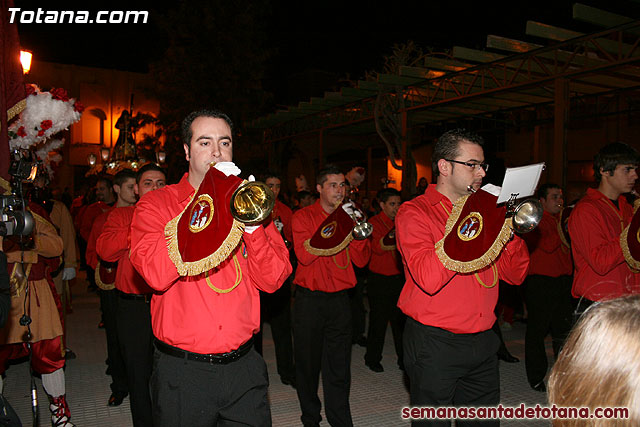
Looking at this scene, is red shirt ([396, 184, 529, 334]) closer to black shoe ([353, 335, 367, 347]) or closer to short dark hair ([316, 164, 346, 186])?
short dark hair ([316, 164, 346, 186])

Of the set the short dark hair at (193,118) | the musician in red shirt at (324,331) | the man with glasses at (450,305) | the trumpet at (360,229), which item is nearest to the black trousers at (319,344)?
the musician in red shirt at (324,331)

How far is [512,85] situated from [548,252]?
529cm

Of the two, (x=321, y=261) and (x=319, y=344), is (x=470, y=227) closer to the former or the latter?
(x=321, y=261)

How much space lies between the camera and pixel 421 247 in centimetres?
295

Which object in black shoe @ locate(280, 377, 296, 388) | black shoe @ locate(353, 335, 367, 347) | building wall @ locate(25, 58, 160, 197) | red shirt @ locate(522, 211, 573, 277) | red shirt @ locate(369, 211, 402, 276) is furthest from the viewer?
building wall @ locate(25, 58, 160, 197)

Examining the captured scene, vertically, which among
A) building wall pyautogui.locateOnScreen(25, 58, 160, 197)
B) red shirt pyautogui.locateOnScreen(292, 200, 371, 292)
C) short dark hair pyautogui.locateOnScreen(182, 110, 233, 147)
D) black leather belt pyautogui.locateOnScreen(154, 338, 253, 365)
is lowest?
black leather belt pyautogui.locateOnScreen(154, 338, 253, 365)

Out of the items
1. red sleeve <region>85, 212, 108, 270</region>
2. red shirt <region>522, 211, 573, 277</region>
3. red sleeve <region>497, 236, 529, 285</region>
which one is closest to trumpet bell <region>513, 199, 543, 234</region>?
red sleeve <region>497, 236, 529, 285</region>

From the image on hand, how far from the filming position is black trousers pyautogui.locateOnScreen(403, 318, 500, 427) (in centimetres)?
287

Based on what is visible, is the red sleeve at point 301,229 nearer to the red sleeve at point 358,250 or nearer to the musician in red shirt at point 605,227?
the red sleeve at point 358,250

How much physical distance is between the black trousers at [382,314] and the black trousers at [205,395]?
13.4 ft

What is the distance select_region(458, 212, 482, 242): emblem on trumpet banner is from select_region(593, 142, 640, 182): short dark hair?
218 centimetres

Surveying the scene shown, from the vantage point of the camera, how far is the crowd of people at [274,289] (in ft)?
7.53

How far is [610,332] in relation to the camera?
41.3 inches

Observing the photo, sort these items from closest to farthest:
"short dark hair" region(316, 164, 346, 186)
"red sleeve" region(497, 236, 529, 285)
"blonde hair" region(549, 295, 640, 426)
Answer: "blonde hair" region(549, 295, 640, 426), "red sleeve" region(497, 236, 529, 285), "short dark hair" region(316, 164, 346, 186)
